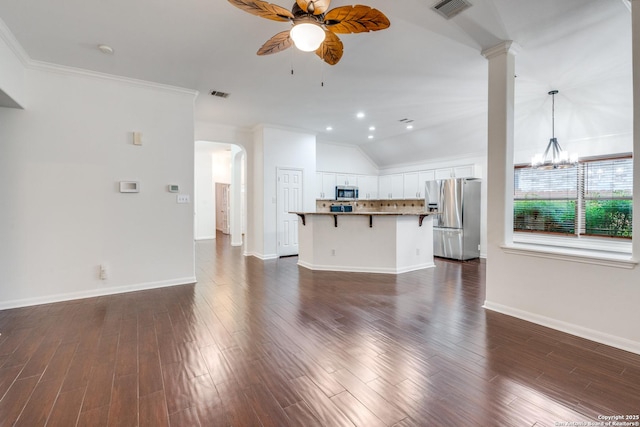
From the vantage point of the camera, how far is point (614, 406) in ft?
5.68

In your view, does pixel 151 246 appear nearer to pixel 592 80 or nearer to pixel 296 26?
pixel 296 26

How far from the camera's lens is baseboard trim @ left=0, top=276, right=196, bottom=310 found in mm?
3445

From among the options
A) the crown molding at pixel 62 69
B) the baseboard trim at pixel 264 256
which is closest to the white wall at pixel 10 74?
the crown molding at pixel 62 69

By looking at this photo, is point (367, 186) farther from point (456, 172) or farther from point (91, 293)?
point (91, 293)

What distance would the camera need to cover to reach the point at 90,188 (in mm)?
3818

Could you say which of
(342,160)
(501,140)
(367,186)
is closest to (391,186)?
(367,186)

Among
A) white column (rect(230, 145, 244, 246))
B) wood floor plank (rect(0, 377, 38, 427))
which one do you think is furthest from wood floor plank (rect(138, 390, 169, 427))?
white column (rect(230, 145, 244, 246))

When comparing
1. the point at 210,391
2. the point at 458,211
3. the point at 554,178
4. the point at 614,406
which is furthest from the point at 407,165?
the point at 210,391

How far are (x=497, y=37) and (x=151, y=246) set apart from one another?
5003 millimetres

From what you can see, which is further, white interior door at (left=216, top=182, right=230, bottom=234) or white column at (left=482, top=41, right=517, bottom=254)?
white interior door at (left=216, top=182, right=230, bottom=234)

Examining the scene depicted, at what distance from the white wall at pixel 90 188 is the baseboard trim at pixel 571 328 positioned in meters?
4.21

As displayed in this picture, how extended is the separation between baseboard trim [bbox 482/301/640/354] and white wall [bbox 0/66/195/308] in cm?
421

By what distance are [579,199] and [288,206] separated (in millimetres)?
5690

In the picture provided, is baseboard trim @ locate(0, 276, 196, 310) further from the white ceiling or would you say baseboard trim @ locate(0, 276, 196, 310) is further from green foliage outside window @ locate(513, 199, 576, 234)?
green foliage outside window @ locate(513, 199, 576, 234)
